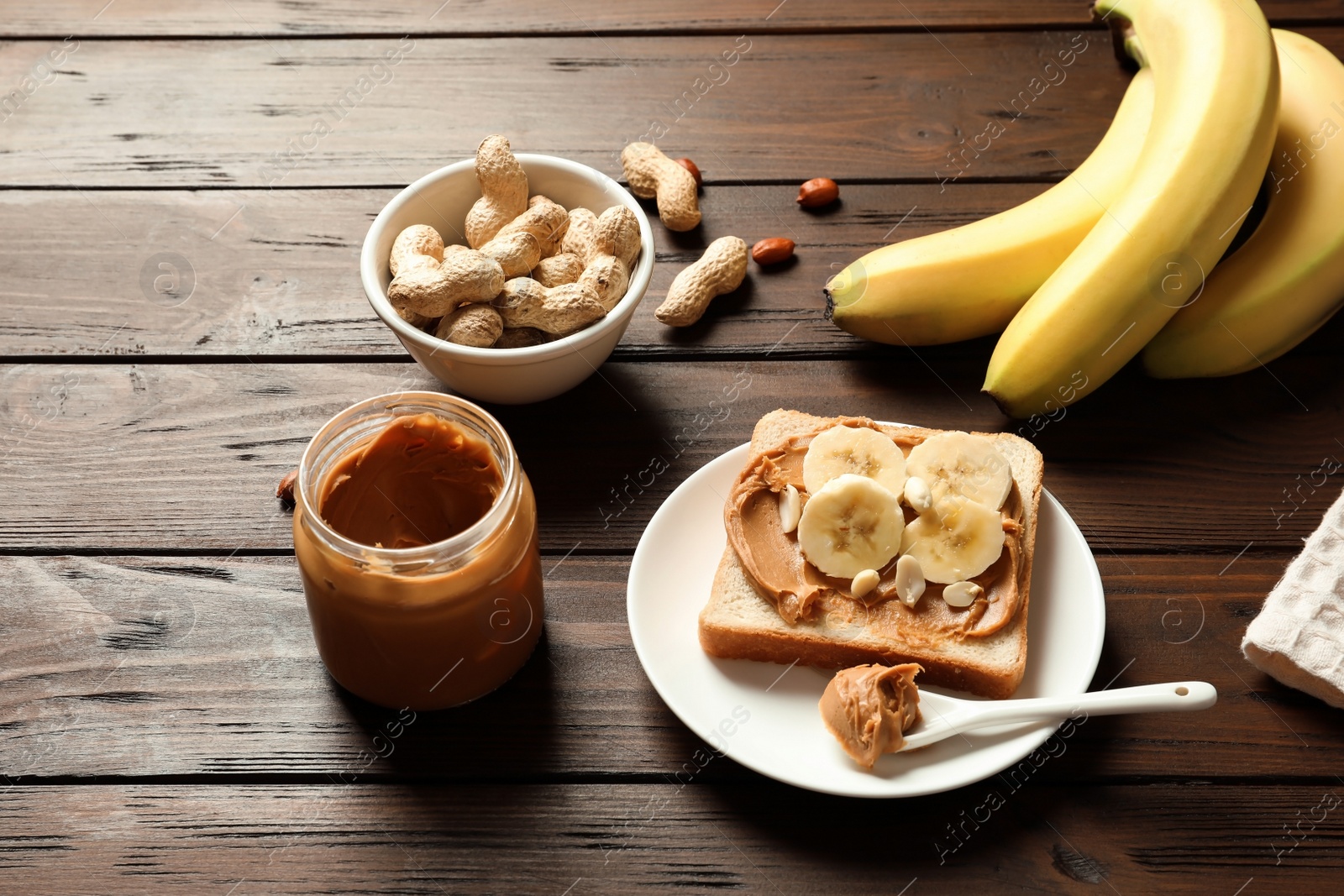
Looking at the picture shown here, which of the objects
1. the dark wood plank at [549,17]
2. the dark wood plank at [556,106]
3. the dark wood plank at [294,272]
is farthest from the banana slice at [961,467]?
the dark wood plank at [549,17]

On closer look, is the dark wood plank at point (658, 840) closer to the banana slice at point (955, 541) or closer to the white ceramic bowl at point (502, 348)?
the banana slice at point (955, 541)

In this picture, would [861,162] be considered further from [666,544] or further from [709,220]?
[666,544]

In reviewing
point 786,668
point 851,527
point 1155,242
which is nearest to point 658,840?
point 786,668

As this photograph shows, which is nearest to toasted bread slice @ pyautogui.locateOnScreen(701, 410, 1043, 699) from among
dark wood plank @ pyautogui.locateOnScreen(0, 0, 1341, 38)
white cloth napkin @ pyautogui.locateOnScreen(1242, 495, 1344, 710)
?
white cloth napkin @ pyautogui.locateOnScreen(1242, 495, 1344, 710)

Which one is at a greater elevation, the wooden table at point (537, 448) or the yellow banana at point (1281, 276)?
the yellow banana at point (1281, 276)

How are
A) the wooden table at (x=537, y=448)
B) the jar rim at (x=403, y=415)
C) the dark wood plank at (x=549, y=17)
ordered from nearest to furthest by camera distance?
1. the jar rim at (x=403, y=415)
2. the wooden table at (x=537, y=448)
3. the dark wood plank at (x=549, y=17)

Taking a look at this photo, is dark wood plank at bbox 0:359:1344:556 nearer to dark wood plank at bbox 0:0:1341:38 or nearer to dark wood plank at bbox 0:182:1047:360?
dark wood plank at bbox 0:182:1047:360
